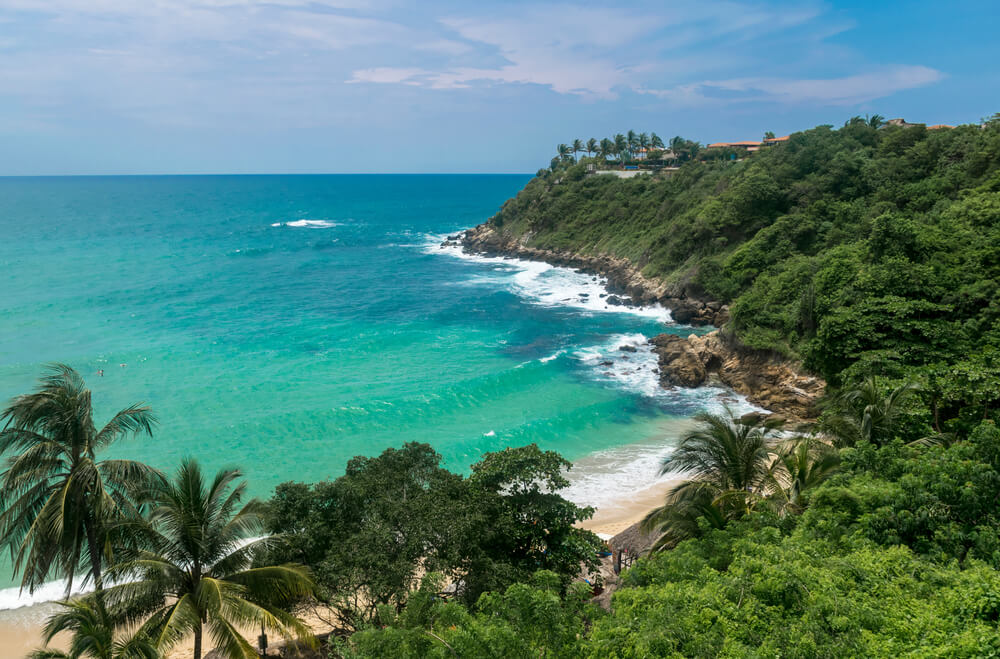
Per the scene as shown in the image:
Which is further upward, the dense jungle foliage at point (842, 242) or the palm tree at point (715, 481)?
the dense jungle foliage at point (842, 242)

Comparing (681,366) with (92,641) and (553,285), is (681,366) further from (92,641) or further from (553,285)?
(92,641)

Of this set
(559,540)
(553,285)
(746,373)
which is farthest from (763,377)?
(553,285)

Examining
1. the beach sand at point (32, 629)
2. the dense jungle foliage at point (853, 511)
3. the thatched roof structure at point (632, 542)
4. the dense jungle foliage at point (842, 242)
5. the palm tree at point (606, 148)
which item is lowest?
the beach sand at point (32, 629)

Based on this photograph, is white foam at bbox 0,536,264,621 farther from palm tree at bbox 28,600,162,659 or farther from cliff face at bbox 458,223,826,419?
cliff face at bbox 458,223,826,419

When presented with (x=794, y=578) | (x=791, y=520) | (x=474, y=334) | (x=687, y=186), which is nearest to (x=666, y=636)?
(x=794, y=578)

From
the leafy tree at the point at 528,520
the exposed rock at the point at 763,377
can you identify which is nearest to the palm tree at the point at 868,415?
the leafy tree at the point at 528,520

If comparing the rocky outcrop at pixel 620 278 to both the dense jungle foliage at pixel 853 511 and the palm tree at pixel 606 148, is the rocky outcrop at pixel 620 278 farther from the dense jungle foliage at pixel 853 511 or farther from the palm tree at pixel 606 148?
the palm tree at pixel 606 148
